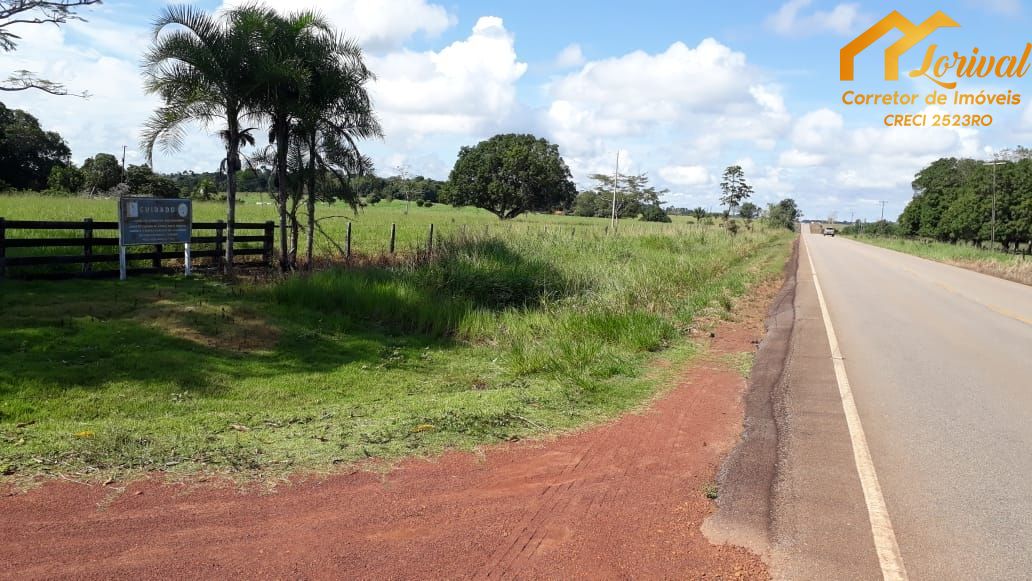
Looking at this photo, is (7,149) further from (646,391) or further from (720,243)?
(646,391)

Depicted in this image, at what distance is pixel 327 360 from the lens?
966cm

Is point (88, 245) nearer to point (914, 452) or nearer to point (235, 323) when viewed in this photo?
point (235, 323)

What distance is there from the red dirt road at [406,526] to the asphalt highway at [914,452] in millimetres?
675

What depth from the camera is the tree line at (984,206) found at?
51844 mm

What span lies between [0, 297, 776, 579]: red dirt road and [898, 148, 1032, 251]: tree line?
176 feet

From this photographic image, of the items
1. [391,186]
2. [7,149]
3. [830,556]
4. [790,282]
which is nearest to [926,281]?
[790,282]

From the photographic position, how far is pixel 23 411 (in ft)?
21.5

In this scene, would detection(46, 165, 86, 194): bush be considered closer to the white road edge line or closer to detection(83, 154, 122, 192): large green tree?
detection(83, 154, 122, 192): large green tree

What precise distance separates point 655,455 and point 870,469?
1.68 m

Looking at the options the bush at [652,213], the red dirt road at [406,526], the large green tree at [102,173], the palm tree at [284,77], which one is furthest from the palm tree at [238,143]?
the bush at [652,213]

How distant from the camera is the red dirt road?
3670 mm

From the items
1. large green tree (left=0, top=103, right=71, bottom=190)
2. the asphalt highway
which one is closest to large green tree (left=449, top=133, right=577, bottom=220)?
large green tree (left=0, top=103, right=71, bottom=190)

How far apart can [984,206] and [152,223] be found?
205 feet

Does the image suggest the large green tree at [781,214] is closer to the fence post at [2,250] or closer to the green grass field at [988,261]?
the green grass field at [988,261]
